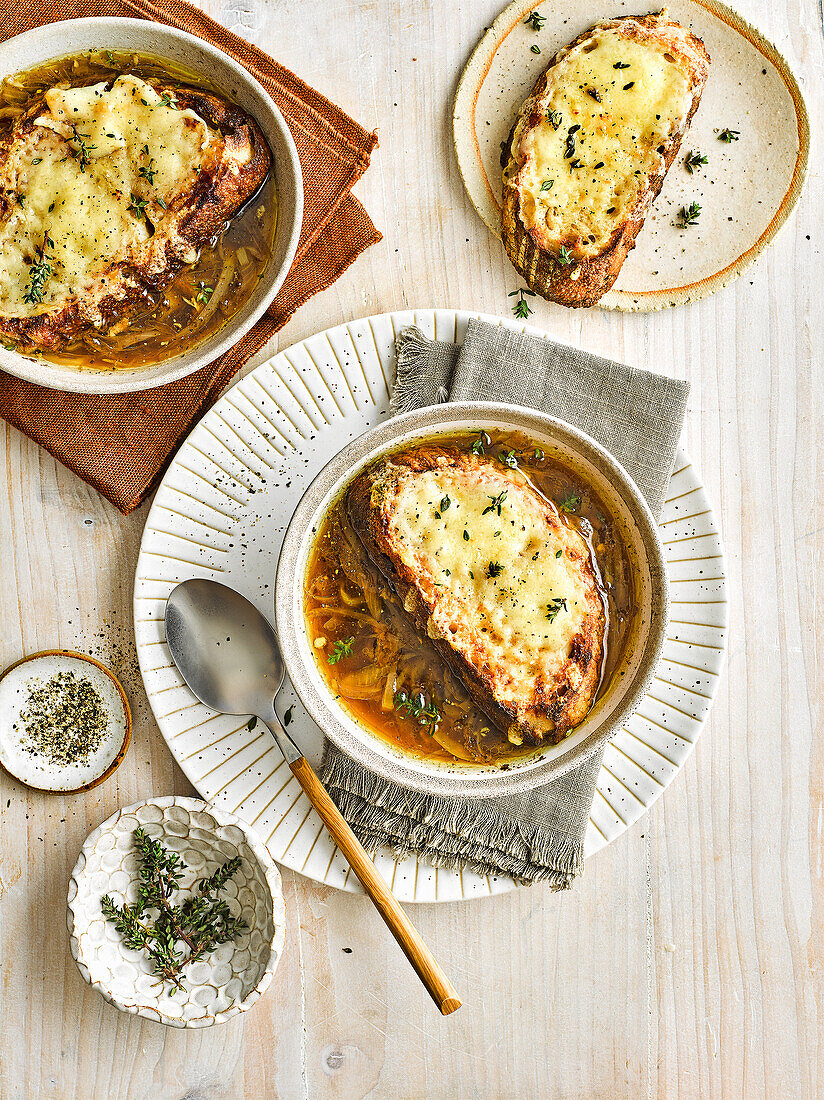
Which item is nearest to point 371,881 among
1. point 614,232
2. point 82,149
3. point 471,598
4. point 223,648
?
point 223,648

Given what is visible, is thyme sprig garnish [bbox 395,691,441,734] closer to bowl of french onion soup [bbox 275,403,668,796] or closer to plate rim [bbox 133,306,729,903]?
bowl of french onion soup [bbox 275,403,668,796]

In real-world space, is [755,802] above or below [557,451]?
below

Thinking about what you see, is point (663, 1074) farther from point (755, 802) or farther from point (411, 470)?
point (411, 470)

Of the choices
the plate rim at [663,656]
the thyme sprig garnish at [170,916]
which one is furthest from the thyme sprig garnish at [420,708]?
the thyme sprig garnish at [170,916]

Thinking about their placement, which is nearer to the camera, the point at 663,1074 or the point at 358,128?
the point at 358,128

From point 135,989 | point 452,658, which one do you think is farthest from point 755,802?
point 135,989

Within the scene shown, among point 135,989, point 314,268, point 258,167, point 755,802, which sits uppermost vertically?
point 258,167

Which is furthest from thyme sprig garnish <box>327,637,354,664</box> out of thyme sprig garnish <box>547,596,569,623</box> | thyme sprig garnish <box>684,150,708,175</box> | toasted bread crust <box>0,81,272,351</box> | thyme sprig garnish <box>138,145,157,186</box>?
thyme sprig garnish <box>684,150,708,175</box>

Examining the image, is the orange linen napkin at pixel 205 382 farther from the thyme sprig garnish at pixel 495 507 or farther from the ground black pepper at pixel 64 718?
the thyme sprig garnish at pixel 495 507
